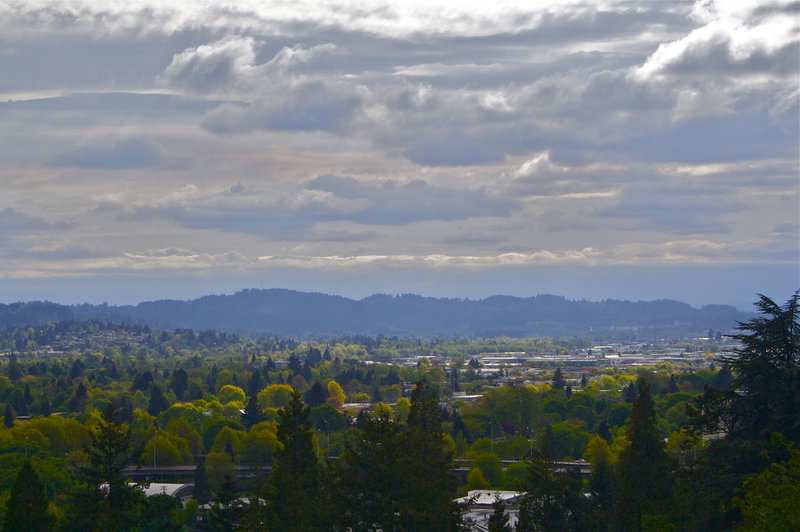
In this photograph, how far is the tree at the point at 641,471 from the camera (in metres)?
50.7

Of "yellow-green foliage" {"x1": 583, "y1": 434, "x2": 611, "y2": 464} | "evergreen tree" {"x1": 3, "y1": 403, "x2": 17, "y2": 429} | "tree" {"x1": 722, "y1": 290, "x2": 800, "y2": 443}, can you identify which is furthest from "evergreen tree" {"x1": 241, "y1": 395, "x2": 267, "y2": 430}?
"tree" {"x1": 722, "y1": 290, "x2": 800, "y2": 443}

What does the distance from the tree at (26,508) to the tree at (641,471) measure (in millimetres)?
26921

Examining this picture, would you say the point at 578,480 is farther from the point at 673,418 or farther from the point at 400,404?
the point at 400,404

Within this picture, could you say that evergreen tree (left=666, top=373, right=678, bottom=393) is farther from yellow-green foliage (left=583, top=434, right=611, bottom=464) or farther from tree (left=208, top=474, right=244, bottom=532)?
tree (left=208, top=474, right=244, bottom=532)

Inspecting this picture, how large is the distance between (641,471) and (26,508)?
96.7 feet

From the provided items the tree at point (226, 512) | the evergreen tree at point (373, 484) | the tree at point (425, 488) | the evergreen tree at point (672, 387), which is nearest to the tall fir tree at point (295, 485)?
the evergreen tree at point (373, 484)

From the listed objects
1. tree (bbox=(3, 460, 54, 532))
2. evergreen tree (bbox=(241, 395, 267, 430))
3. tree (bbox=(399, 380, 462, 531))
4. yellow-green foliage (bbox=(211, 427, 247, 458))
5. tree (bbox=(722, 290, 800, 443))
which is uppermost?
tree (bbox=(722, 290, 800, 443))

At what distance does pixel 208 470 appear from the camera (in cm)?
10725

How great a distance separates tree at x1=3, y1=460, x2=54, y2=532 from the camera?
49781mm

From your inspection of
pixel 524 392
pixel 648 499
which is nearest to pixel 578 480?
pixel 648 499

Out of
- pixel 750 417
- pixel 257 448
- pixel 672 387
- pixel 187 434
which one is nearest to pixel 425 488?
pixel 750 417

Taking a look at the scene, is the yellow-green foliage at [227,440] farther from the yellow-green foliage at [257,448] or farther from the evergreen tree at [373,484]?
the evergreen tree at [373,484]

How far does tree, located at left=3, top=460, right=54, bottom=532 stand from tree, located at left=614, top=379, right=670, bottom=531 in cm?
A: 2692

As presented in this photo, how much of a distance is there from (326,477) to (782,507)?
20129 mm
